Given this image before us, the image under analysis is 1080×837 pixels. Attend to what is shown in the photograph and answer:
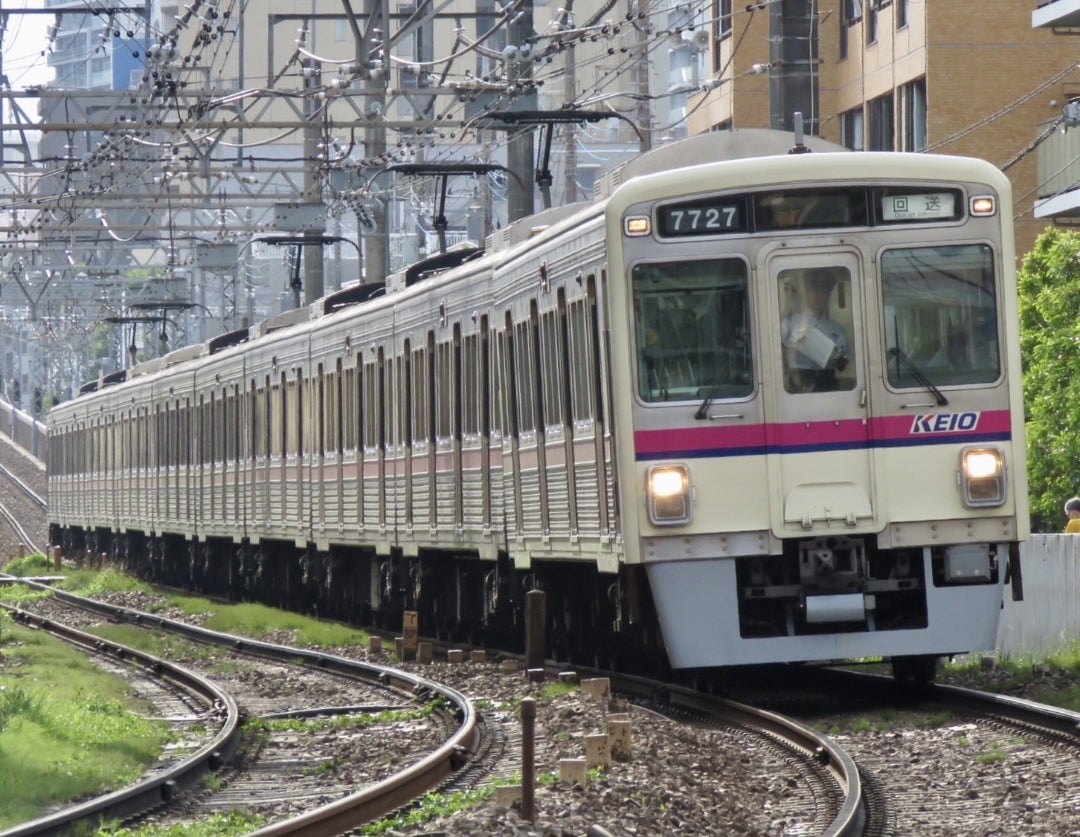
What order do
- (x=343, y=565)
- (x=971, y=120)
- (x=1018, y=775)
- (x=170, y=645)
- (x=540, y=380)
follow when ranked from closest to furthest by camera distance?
(x=1018, y=775) → (x=540, y=380) → (x=170, y=645) → (x=343, y=565) → (x=971, y=120)

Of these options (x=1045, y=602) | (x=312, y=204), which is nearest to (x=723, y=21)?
(x=312, y=204)

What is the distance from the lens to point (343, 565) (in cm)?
2486

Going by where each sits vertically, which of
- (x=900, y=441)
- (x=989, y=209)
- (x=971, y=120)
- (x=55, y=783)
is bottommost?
(x=55, y=783)

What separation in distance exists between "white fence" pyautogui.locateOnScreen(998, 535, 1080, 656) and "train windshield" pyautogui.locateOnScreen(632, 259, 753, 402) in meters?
4.00

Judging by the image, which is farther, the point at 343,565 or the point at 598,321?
the point at 343,565

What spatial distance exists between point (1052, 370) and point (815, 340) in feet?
49.4

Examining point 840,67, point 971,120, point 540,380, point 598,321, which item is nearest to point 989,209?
point 598,321

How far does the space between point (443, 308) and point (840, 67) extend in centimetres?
2320

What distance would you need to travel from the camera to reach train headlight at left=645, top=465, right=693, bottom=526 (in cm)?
1229

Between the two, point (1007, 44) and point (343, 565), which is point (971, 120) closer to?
point (1007, 44)

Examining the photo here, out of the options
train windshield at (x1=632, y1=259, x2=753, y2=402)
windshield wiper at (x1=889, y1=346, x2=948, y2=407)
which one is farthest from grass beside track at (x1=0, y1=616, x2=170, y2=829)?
windshield wiper at (x1=889, y1=346, x2=948, y2=407)

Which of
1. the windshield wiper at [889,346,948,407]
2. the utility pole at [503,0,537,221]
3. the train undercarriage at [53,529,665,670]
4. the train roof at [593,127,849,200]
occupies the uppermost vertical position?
the utility pole at [503,0,537,221]

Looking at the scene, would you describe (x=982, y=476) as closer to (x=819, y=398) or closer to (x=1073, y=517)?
(x=819, y=398)

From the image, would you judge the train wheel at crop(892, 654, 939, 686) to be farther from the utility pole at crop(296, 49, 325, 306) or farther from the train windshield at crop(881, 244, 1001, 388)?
the utility pole at crop(296, 49, 325, 306)
